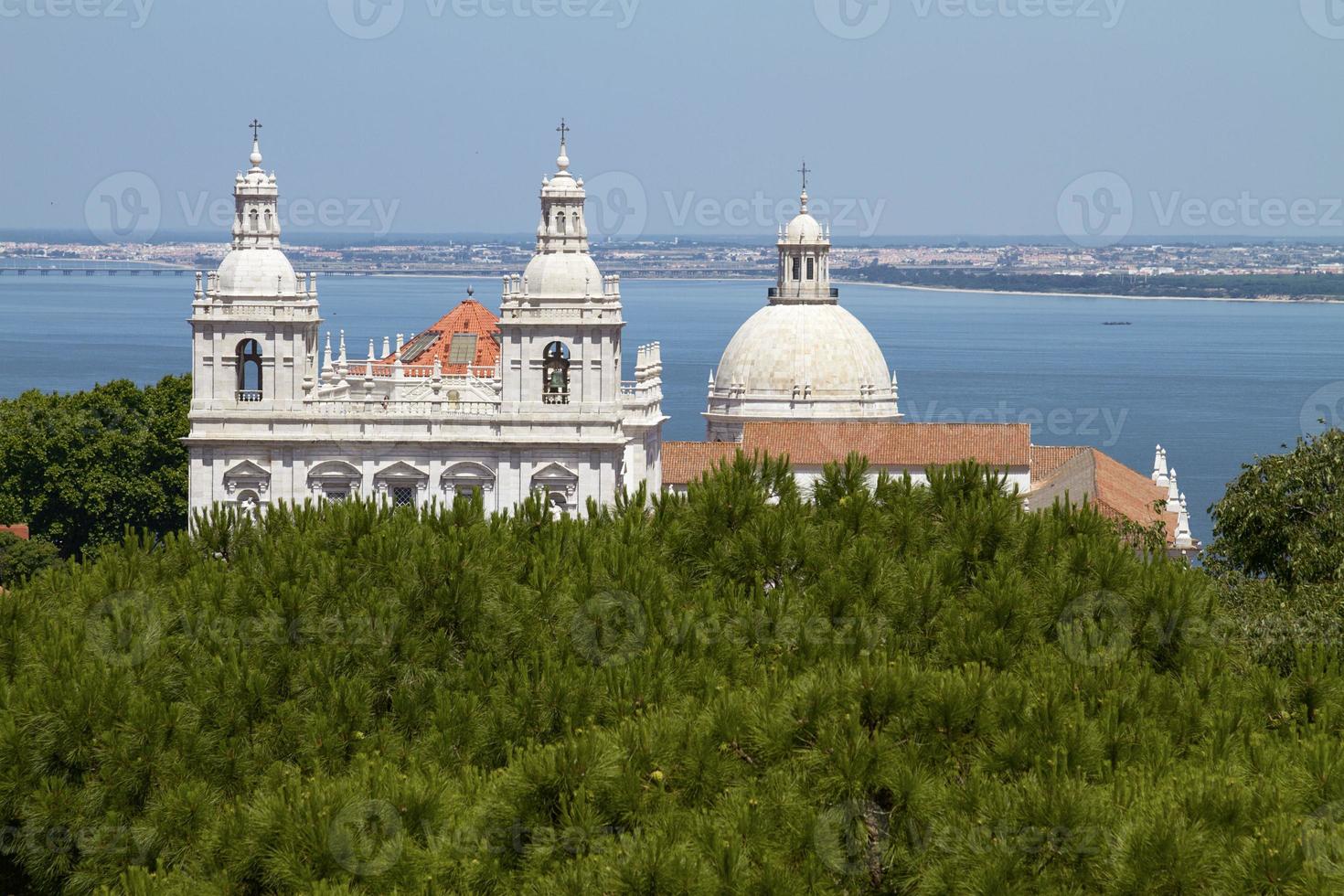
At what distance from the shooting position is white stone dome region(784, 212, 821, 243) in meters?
78.0

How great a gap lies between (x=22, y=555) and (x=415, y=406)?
10685mm

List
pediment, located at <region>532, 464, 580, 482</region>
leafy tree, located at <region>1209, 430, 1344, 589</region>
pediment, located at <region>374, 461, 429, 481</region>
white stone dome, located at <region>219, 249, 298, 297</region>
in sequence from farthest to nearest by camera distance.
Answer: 1. white stone dome, located at <region>219, 249, 298, 297</region>
2. pediment, located at <region>374, 461, 429, 481</region>
3. pediment, located at <region>532, 464, 580, 482</region>
4. leafy tree, located at <region>1209, 430, 1344, 589</region>

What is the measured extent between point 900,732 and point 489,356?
4453cm

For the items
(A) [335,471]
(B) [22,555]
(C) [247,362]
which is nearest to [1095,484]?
(A) [335,471]

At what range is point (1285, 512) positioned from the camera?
37.0 m

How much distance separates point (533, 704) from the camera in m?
20.8

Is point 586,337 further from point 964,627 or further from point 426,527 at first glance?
point 964,627

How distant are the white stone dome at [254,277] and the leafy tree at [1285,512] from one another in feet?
82.4

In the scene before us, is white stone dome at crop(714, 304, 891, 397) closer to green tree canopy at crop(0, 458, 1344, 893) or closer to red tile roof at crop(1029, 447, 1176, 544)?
red tile roof at crop(1029, 447, 1176, 544)

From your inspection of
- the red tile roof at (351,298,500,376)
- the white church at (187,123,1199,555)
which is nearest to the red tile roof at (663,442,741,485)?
the white church at (187,123,1199,555)

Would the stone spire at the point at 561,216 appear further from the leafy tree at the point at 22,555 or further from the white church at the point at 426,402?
the leafy tree at the point at 22,555

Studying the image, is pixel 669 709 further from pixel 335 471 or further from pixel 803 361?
pixel 803 361

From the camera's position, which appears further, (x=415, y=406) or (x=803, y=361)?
(x=803, y=361)

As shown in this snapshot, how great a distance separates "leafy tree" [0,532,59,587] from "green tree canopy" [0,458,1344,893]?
29843 mm
